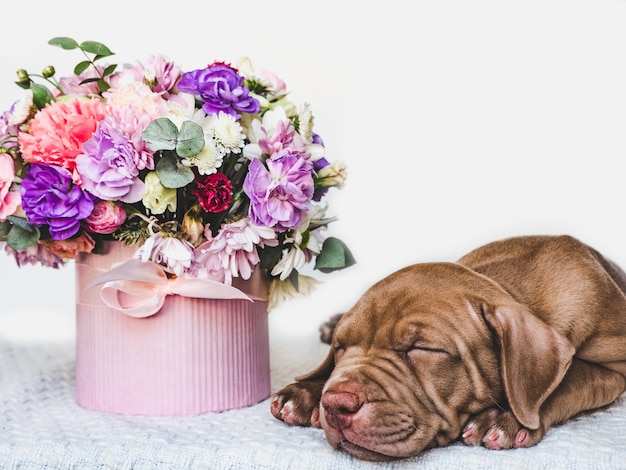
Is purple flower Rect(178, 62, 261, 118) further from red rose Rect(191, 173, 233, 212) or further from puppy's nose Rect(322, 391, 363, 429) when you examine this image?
puppy's nose Rect(322, 391, 363, 429)

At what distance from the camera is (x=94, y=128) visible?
1.69m

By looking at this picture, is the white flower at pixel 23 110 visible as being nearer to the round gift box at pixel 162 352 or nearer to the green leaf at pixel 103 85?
the green leaf at pixel 103 85

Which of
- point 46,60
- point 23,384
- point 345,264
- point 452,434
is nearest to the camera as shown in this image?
point 452,434

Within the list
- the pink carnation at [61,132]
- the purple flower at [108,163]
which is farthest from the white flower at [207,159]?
the pink carnation at [61,132]

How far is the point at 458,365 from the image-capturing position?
1562mm

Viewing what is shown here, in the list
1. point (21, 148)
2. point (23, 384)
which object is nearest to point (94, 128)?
point (21, 148)

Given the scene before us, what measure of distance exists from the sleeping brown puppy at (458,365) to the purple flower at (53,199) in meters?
0.58

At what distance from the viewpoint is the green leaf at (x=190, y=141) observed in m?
1.64

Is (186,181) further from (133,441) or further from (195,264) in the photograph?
(133,441)

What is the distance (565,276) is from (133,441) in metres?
0.99

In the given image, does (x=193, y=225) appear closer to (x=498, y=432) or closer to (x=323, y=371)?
(x=323, y=371)

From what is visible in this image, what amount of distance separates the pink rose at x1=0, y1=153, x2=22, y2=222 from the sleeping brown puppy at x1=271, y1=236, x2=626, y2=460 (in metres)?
0.69

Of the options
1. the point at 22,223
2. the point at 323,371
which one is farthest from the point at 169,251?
the point at 323,371

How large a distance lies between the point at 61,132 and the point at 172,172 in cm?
24
